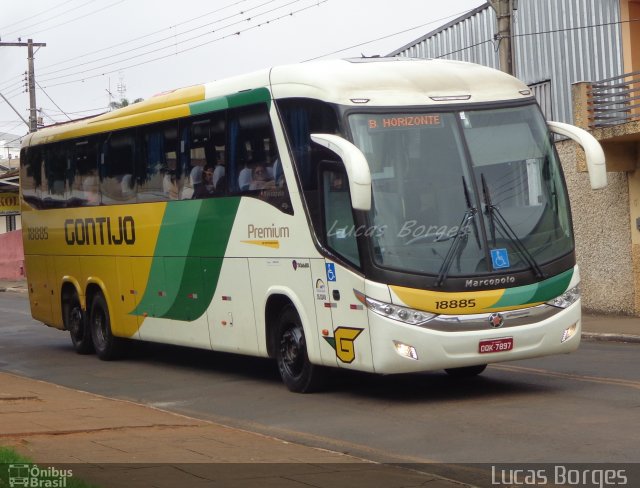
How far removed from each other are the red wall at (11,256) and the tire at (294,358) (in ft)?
133

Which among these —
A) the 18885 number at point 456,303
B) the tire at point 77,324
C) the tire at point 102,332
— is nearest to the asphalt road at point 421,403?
the tire at point 102,332

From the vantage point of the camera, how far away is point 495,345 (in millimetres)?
11969

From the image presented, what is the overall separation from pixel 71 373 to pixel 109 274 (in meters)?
1.86

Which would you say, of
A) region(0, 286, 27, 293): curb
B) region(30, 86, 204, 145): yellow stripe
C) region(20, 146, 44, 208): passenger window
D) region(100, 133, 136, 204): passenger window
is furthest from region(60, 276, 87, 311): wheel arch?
region(0, 286, 27, 293): curb

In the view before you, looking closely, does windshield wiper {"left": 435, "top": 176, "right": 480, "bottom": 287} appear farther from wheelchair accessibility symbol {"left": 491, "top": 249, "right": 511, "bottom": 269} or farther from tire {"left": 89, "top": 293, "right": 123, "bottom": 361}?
tire {"left": 89, "top": 293, "right": 123, "bottom": 361}

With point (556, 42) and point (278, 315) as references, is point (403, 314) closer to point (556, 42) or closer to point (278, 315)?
point (278, 315)

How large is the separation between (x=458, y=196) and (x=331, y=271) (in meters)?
1.56

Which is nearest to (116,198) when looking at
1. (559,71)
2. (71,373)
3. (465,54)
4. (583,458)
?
(71,373)

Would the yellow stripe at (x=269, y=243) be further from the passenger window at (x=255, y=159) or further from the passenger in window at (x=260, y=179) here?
the passenger in window at (x=260, y=179)

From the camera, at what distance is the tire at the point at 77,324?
1962cm

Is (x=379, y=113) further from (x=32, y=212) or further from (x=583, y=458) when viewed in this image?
(x=32, y=212)

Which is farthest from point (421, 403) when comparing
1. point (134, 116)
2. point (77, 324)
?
point (77, 324)

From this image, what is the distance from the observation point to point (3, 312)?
106ft

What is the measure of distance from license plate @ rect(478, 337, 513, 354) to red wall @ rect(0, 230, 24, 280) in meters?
42.8
